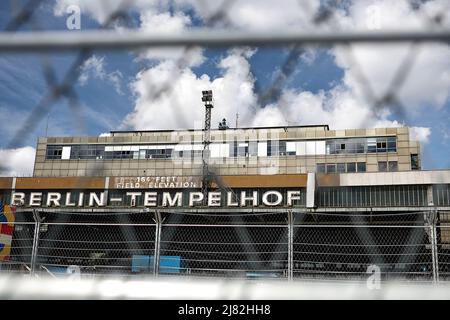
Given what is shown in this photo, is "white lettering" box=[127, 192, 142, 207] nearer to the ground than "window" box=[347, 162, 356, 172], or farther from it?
nearer to the ground

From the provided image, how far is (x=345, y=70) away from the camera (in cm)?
175

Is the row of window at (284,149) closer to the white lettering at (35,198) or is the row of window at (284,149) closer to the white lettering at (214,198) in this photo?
the white lettering at (35,198)

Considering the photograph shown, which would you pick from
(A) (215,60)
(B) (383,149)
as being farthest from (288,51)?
(B) (383,149)

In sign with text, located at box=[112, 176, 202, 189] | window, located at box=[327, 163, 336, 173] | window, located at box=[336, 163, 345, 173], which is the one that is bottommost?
sign with text, located at box=[112, 176, 202, 189]

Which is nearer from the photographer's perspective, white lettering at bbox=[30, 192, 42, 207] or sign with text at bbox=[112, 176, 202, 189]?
white lettering at bbox=[30, 192, 42, 207]

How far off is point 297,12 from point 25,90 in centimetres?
105

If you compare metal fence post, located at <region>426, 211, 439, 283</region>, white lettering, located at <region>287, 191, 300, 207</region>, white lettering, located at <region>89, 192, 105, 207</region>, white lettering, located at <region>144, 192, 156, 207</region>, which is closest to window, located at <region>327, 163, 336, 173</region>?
white lettering, located at <region>287, 191, 300, 207</region>

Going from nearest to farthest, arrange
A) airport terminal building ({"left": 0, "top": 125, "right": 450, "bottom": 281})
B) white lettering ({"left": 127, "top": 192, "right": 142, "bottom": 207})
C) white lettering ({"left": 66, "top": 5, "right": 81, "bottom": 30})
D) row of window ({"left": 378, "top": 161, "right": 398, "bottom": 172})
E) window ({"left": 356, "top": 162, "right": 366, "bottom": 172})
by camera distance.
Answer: white lettering ({"left": 66, "top": 5, "right": 81, "bottom": 30})
airport terminal building ({"left": 0, "top": 125, "right": 450, "bottom": 281})
white lettering ({"left": 127, "top": 192, "right": 142, "bottom": 207})
window ({"left": 356, "top": 162, "right": 366, "bottom": 172})
row of window ({"left": 378, "top": 161, "right": 398, "bottom": 172})

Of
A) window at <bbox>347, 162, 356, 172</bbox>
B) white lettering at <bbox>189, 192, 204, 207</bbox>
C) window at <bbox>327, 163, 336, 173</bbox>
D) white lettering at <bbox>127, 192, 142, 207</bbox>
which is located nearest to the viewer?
white lettering at <bbox>189, 192, 204, 207</bbox>

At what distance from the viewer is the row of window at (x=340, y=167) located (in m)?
38.2

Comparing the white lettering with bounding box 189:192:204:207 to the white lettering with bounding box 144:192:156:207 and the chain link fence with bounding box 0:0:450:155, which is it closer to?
the white lettering with bounding box 144:192:156:207

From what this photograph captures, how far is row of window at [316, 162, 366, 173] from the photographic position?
38.2 metres
